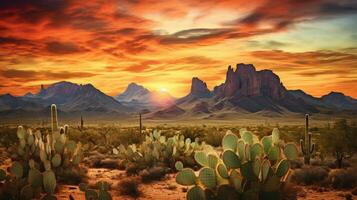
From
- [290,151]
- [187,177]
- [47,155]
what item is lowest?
[187,177]

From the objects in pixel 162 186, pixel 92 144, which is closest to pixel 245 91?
pixel 92 144

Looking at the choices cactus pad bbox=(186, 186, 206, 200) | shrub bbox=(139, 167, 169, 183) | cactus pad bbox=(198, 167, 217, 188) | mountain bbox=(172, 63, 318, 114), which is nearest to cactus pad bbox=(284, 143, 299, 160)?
cactus pad bbox=(198, 167, 217, 188)

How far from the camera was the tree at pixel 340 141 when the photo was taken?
16.7 m

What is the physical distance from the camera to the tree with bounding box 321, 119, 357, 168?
16.7m

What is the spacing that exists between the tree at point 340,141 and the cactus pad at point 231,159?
10.3 metres

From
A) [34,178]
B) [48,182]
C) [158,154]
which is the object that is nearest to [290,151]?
[48,182]

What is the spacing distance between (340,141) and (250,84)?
15843 cm

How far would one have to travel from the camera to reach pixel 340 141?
16672 mm

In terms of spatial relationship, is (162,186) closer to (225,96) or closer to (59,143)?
(59,143)

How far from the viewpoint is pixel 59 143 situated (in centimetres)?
1244

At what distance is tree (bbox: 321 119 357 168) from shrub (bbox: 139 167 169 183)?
706cm

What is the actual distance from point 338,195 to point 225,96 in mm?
160561

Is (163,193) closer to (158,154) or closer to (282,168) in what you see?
(158,154)

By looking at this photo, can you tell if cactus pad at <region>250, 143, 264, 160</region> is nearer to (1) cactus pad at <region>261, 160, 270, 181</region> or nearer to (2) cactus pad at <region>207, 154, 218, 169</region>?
(1) cactus pad at <region>261, 160, 270, 181</region>
